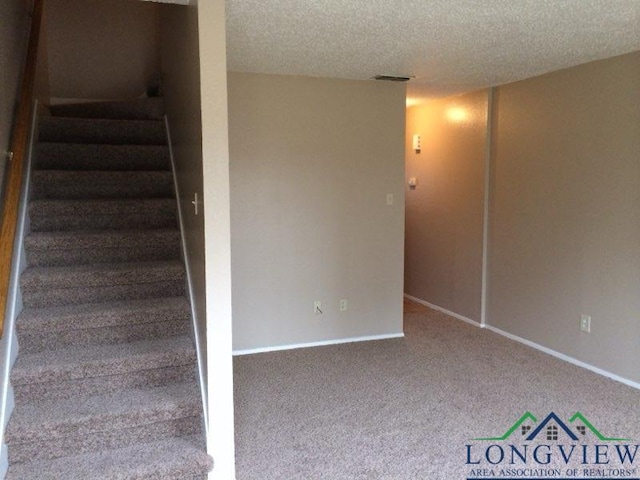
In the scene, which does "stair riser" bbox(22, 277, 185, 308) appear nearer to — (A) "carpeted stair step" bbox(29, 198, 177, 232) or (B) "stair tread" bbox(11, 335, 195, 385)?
(B) "stair tread" bbox(11, 335, 195, 385)

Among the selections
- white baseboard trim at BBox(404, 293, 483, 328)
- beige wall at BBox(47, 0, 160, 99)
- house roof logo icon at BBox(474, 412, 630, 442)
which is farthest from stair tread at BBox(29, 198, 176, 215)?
white baseboard trim at BBox(404, 293, 483, 328)

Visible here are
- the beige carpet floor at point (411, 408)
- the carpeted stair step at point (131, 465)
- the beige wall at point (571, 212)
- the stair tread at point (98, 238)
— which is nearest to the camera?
the carpeted stair step at point (131, 465)

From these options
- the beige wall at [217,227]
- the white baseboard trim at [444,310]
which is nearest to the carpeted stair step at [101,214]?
the beige wall at [217,227]

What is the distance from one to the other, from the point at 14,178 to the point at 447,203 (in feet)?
12.7

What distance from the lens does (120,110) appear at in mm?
4148

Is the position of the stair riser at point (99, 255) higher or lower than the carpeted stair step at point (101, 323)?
higher

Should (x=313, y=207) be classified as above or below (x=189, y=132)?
below

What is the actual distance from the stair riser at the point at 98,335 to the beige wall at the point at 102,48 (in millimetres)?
2962

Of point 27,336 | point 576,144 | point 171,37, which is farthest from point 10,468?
point 576,144

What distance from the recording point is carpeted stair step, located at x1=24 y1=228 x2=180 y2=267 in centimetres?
292

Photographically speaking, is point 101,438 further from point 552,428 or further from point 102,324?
point 552,428

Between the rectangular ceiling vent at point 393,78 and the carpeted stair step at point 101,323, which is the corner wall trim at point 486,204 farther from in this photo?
the carpeted stair step at point 101,323

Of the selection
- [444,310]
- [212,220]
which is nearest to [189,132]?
[212,220]

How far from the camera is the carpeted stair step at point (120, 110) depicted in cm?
409
